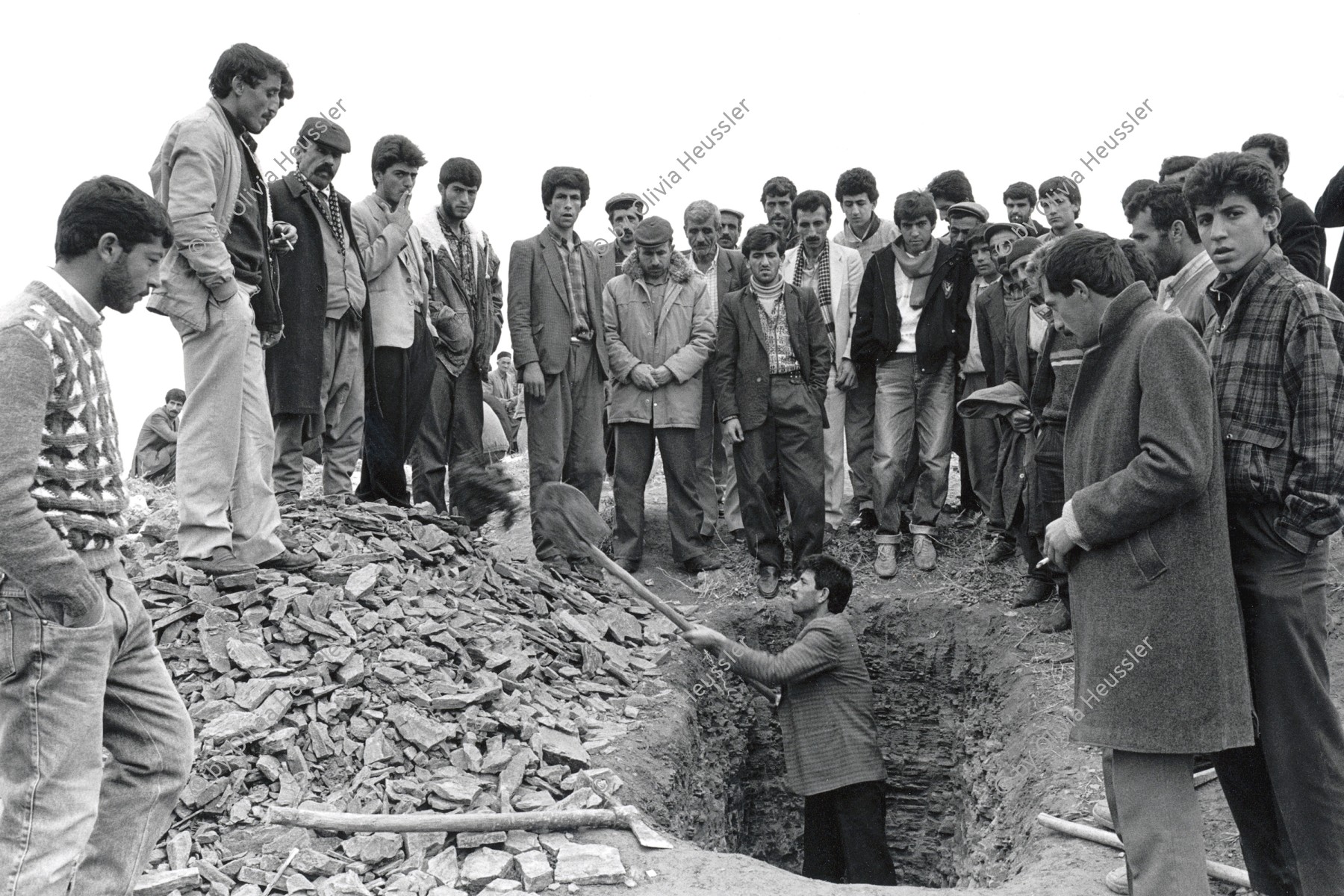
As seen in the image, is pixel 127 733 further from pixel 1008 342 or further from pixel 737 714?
pixel 1008 342

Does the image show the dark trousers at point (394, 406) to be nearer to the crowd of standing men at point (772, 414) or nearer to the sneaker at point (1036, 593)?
the crowd of standing men at point (772, 414)

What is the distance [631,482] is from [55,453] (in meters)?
5.09

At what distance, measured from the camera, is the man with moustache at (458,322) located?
289 inches

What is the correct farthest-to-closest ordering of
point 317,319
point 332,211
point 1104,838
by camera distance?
point 332,211
point 317,319
point 1104,838

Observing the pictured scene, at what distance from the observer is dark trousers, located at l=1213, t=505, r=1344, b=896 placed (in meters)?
3.31

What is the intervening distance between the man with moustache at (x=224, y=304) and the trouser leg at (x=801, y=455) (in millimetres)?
3449

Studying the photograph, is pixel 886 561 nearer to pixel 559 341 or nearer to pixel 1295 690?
pixel 559 341

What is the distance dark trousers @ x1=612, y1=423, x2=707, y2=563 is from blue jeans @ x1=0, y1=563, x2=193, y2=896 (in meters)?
4.80

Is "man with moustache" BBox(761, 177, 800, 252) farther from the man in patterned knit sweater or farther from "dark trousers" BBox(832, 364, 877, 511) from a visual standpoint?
the man in patterned knit sweater

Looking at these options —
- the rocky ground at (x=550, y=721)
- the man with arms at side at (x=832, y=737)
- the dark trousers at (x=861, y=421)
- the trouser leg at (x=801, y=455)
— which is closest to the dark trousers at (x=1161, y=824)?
the rocky ground at (x=550, y=721)

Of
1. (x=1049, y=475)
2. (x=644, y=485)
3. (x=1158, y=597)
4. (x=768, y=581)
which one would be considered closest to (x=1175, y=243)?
(x=1049, y=475)

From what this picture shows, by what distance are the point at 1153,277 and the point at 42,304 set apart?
4.56m

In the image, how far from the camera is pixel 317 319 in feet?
21.1

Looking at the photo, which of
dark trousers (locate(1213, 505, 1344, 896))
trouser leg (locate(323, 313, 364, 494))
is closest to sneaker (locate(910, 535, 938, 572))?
trouser leg (locate(323, 313, 364, 494))
